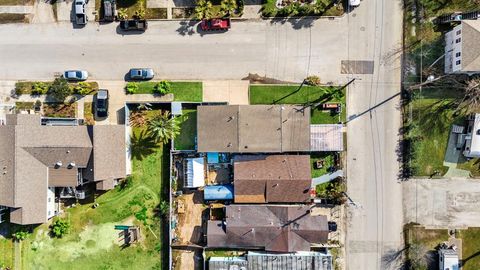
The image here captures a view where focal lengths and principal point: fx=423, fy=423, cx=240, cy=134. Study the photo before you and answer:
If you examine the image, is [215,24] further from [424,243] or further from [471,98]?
[424,243]

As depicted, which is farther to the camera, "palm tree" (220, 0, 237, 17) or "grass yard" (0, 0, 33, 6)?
"grass yard" (0, 0, 33, 6)

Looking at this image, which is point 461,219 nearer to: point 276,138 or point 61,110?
point 276,138

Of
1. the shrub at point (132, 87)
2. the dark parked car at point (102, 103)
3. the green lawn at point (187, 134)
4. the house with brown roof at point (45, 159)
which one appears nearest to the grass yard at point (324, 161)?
the green lawn at point (187, 134)

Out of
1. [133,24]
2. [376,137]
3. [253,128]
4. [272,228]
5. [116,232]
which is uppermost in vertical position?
[133,24]

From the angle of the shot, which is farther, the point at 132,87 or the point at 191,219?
the point at 191,219

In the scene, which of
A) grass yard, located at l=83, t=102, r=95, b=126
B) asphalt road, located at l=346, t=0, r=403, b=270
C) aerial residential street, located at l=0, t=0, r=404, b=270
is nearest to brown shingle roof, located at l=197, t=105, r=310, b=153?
aerial residential street, located at l=0, t=0, r=404, b=270

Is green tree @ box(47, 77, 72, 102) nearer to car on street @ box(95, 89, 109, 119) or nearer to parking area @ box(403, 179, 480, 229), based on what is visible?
car on street @ box(95, 89, 109, 119)

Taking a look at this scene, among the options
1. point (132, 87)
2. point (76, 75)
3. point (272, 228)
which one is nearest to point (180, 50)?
→ point (132, 87)
